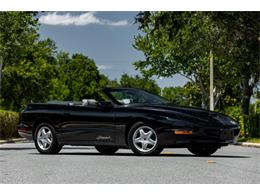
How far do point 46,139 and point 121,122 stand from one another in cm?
146

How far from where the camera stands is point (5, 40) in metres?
20.7

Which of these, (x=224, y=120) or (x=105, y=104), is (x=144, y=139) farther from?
(x=224, y=120)

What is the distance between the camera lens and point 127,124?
479 inches

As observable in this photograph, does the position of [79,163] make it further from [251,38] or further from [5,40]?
[251,38]

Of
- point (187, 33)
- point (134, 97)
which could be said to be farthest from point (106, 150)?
point (187, 33)

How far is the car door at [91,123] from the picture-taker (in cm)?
1213

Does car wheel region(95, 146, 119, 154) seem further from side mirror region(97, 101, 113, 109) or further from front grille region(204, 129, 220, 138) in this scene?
Answer: front grille region(204, 129, 220, 138)

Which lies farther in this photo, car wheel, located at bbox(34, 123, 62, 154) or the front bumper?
car wheel, located at bbox(34, 123, 62, 154)

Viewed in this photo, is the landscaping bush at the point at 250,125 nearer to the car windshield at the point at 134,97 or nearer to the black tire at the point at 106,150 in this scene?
the black tire at the point at 106,150

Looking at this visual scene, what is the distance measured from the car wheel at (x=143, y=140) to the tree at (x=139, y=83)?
0.68m

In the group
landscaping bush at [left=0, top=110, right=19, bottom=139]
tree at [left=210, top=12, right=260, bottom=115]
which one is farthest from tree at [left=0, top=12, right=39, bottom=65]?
landscaping bush at [left=0, top=110, right=19, bottom=139]

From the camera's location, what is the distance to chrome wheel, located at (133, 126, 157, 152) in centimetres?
1206
